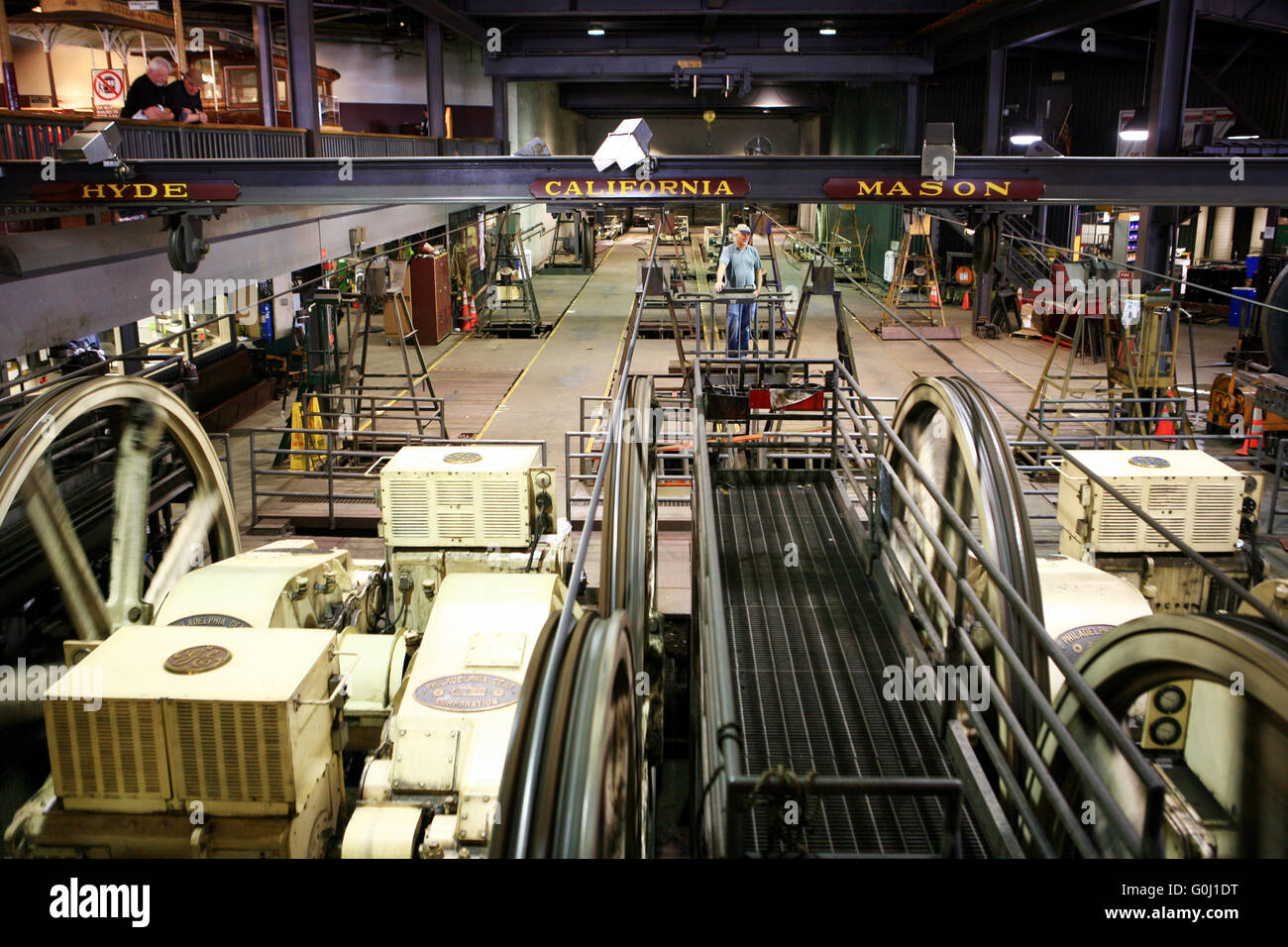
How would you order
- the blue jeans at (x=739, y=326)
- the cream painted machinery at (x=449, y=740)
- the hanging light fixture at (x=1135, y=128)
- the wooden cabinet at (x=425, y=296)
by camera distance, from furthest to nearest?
→ the hanging light fixture at (x=1135, y=128), the wooden cabinet at (x=425, y=296), the blue jeans at (x=739, y=326), the cream painted machinery at (x=449, y=740)

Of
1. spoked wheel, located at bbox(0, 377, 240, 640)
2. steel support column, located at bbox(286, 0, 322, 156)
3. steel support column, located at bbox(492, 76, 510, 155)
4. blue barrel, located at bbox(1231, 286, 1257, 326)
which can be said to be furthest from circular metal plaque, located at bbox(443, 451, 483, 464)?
steel support column, located at bbox(492, 76, 510, 155)

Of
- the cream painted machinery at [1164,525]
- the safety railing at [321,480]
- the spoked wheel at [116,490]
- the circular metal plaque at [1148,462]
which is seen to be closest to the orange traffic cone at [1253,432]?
the cream painted machinery at [1164,525]

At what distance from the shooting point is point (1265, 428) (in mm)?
13555

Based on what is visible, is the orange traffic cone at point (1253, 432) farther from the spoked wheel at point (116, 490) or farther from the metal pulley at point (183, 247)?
the metal pulley at point (183, 247)

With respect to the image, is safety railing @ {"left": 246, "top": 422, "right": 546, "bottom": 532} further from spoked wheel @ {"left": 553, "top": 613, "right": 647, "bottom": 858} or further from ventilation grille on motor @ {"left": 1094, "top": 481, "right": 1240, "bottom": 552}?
spoked wheel @ {"left": 553, "top": 613, "right": 647, "bottom": 858}

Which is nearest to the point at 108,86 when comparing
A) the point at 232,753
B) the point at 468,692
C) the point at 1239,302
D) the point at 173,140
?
the point at 173,140

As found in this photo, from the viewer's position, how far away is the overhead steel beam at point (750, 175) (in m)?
10.1

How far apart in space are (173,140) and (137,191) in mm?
2306

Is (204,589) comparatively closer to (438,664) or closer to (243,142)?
(438,664)

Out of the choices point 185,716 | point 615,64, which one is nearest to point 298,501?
point 185,716

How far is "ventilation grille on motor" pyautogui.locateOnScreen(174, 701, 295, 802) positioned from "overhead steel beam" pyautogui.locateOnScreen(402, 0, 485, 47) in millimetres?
19056

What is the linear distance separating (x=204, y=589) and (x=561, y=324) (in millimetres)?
18751

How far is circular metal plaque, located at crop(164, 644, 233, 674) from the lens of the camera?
15.9 feet

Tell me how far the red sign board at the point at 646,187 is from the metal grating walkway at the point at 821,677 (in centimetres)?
421
